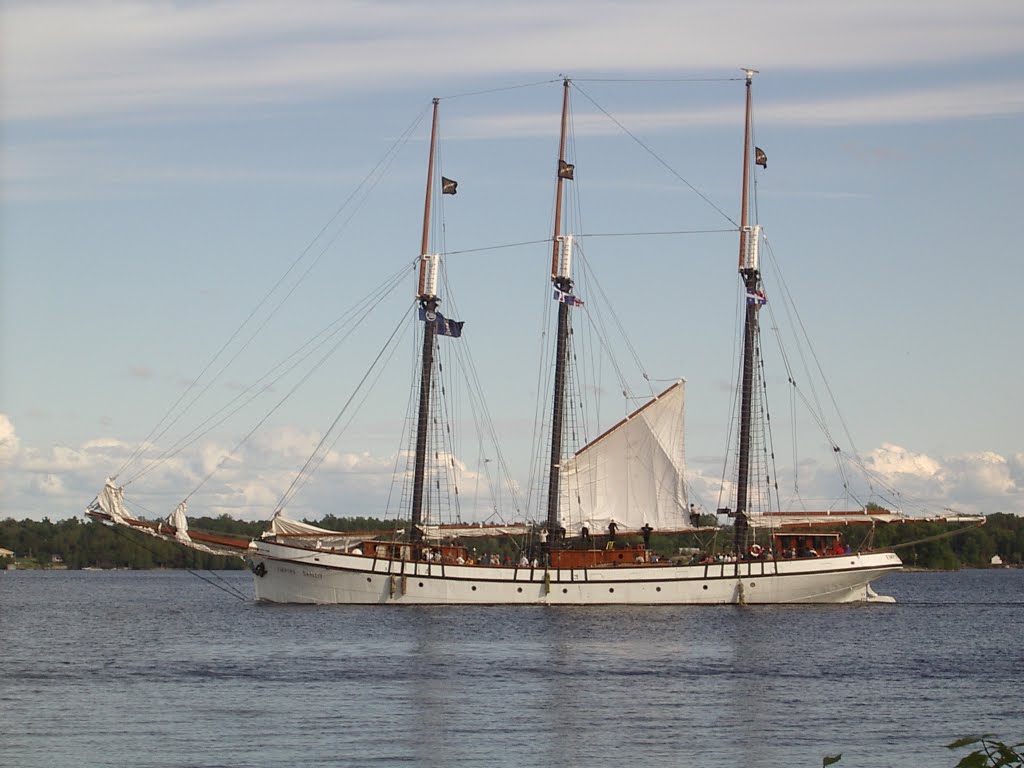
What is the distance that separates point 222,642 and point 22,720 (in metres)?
24.5

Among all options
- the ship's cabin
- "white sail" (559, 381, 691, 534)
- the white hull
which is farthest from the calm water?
"white sail" (559, 381, 691, 534)

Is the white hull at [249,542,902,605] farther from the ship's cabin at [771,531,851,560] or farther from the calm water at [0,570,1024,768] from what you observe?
the ship's cabin at [771,531,851,560]

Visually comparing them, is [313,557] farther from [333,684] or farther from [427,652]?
[333,684]

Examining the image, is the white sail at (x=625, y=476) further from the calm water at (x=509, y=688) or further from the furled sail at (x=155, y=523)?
the furled sail at (x=155, y=523)

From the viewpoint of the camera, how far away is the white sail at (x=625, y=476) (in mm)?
85312

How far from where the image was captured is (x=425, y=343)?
281ft

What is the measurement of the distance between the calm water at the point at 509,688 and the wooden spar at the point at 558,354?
19.1 ft

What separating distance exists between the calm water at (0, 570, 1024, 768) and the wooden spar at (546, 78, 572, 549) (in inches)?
230

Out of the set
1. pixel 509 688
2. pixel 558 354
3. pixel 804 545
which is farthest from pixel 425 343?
pixel 509 688

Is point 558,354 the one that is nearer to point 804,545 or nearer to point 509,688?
point 804,545

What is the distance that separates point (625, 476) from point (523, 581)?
835 cm

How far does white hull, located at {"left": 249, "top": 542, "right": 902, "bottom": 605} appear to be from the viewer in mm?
81125

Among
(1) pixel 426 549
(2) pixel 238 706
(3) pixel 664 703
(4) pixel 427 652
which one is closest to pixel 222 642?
(4) pixel 427 652

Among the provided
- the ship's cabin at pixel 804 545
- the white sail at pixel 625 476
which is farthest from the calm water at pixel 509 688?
the white sail at pixel 625 476
